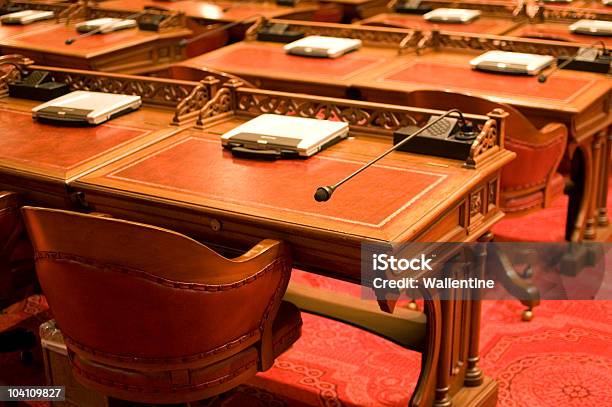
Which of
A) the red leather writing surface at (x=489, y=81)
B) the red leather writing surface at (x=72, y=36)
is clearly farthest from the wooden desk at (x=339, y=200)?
the red leather writing surface at (x=72, y=36)

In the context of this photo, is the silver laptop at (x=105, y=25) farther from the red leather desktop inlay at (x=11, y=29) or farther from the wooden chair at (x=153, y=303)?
the wooden chair at (x=153, y=303)

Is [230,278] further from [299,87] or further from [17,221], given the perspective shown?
[299,87]

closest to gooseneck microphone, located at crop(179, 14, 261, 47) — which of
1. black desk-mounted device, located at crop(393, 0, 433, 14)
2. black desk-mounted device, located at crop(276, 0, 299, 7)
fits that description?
black desk-mounted device, located at crop(276, 0, 299, 7)

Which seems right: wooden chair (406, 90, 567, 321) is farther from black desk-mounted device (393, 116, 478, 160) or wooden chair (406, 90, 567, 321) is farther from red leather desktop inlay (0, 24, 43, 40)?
red leather desktop inlay (0, 24, 43, 40)

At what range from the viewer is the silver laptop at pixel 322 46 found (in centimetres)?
415

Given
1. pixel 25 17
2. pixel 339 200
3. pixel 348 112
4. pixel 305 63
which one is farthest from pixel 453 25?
pixel 339 200

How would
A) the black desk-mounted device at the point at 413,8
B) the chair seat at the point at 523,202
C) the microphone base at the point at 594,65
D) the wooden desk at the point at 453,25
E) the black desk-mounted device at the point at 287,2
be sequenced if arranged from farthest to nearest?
the black desk-mounted device at the point at 287,2 < the black desk-mounted device at the point at 413,8 < the wooden desk at the point at 453,25 < the microphone base at the point at 594,65 < the chair seat at the point at 523,202

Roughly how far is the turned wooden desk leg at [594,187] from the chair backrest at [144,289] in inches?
76.1

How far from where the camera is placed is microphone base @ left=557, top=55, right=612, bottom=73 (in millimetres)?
3621

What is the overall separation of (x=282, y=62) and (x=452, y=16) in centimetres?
132

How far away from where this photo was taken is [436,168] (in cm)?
242

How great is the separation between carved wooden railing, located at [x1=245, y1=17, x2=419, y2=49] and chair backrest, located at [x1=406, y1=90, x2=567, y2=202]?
107 cm

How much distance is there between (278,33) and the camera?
457 centimetres

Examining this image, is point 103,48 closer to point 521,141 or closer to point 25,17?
point 25,17
